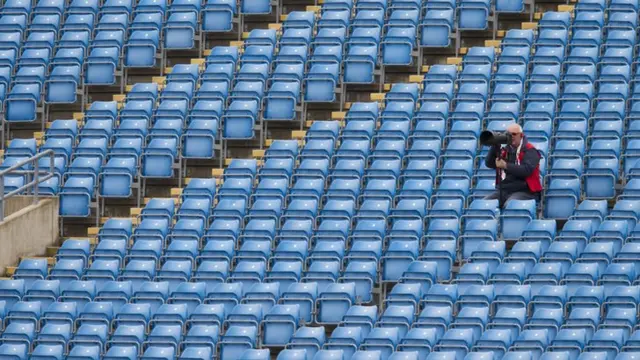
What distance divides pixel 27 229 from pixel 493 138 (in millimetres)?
5589

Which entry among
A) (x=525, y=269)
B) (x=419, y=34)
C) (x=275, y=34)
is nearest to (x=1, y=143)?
(x=275, y=34)

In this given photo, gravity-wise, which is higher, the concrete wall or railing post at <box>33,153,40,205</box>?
railing post at <box>33,153,40,205</box>

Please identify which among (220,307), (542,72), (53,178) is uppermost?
(542,72)

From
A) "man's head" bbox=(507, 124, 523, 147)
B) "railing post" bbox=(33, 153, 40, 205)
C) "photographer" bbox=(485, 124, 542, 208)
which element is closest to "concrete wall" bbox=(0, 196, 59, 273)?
"railing post" bbox=(33, 153, 40, 205)

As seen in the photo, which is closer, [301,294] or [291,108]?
[301,294]

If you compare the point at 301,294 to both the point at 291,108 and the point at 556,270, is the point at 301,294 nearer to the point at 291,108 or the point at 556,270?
the point at 556,270

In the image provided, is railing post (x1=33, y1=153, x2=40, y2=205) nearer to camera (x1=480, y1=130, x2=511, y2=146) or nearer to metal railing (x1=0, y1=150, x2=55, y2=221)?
metal railing (x1=0, y1=150, x2=55, y2=221)

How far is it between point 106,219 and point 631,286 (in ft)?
21.9

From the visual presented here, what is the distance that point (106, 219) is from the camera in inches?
837

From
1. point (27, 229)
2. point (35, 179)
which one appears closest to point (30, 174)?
point (35, 179)

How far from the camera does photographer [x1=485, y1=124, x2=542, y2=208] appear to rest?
19.1 meters

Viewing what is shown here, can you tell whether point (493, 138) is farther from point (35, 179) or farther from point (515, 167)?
point (35, 179)

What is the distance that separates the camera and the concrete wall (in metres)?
5.38

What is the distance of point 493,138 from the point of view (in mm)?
18703
